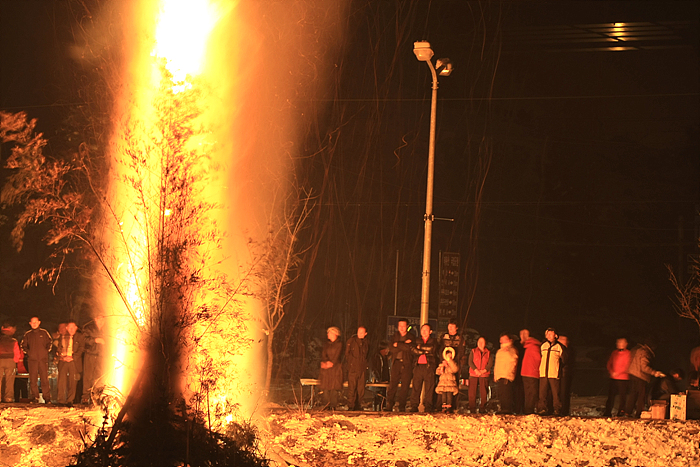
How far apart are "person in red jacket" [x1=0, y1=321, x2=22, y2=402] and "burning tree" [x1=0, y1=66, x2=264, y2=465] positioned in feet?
16.3

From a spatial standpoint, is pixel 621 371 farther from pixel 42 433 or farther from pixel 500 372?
pixel 42 433

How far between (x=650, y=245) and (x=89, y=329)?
3624 cm

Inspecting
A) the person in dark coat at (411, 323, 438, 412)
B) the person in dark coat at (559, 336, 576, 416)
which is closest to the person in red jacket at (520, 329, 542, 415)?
the person in dark coat at (559, 336, 576, 416)

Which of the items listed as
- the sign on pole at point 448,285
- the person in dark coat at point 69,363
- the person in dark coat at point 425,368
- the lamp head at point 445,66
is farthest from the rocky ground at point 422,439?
the sign on pole at point 448,285

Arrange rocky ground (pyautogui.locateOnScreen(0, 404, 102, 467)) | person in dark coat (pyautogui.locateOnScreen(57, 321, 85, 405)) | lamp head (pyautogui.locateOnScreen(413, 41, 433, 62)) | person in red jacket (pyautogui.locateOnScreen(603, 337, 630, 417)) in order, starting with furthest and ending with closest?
1. lamp head (pyautogui.locateOnScreen(413, 41, 433, 62))
2. person in dark coat (pyautogui.locateOnScreen(57, 321, 85, 405))
3. person in red jacket (pyautogui.locateOnScreen(603, 337, 630, 417))
4. rocky ground (pyautogui.locateOnScreen(0, 404, 102, 467))

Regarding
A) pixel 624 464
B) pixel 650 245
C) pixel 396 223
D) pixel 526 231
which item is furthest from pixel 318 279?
pixel 624 464

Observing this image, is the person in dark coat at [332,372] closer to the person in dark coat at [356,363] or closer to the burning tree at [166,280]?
the person in dark coat at [356,363]

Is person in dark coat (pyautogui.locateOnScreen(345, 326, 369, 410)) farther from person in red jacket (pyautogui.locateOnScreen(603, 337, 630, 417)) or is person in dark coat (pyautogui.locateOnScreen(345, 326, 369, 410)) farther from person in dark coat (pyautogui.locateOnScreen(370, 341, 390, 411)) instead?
person in red jacket (pyautogui.locateOnScreen(603, 337, 630, 417))

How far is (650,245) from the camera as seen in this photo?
44.4 m

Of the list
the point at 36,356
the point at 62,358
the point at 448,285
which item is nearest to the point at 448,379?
the point at 62,358

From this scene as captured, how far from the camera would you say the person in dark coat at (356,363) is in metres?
15.2

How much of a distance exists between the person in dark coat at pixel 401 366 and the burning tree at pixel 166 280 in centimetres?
410

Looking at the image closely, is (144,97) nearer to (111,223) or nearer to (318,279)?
(111,223)

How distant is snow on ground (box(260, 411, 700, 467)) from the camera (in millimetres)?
12922
